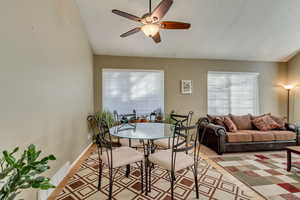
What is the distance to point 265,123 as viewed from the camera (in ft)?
12.8

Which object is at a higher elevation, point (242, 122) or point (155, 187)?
point (242, 122)

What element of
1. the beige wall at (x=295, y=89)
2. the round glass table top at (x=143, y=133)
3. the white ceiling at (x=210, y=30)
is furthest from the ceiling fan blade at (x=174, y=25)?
the beige wall at (x=295, y=89)

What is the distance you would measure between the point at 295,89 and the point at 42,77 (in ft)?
21.3

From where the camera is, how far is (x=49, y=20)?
78.7 inches

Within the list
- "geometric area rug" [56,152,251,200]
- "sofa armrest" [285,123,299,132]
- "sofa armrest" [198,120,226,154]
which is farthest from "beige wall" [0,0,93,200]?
"sofa armrest" [285,123,299,132]

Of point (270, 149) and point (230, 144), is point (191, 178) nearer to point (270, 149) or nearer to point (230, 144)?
point (230, 144)

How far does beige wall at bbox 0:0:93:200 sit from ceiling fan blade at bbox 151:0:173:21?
136cm

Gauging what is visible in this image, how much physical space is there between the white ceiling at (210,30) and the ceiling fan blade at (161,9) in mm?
1047

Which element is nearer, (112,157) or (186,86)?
(112,157)

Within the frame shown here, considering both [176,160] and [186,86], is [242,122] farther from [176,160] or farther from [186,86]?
[176,160]

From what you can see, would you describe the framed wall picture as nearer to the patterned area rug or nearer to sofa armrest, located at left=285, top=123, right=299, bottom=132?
the patterned area rug

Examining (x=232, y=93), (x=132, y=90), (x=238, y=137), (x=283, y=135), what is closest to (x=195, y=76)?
(x=232, y=93)

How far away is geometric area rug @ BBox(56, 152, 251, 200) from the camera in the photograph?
1.93 m

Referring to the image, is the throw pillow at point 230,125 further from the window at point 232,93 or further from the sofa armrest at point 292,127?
the sofa armrest at point 292,127
